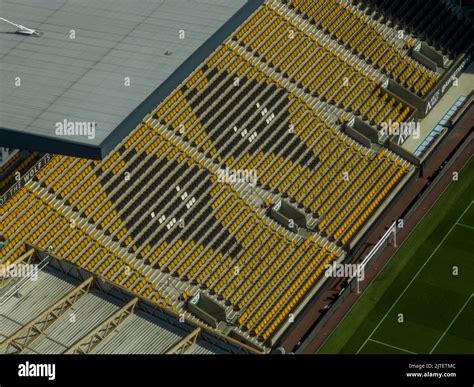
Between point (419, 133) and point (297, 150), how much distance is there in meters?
9.60

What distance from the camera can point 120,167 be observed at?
83.8 meters

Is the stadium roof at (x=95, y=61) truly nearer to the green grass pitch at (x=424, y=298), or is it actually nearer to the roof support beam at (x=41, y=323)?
the roof support beam at (x=41, y=323)

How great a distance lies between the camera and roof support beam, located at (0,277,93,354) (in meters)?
73.8

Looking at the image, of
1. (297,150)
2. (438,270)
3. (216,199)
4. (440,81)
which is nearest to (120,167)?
(216,199)

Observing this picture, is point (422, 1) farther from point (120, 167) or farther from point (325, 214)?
point (120, 167)

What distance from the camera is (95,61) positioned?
7888 centimetres

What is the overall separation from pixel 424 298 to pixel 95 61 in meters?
20.5

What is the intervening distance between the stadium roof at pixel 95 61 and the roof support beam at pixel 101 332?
7.60m

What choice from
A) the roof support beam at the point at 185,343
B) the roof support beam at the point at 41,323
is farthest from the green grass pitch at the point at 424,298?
the roof support beam at the point at 41,323

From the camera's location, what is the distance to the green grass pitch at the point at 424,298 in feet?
268

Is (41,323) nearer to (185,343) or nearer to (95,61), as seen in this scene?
(185,343)

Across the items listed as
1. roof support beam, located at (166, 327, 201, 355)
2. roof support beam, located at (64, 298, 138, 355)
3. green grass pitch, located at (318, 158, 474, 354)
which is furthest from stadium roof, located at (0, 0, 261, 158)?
green grass pitch, located at (318, 158, 474, 354)

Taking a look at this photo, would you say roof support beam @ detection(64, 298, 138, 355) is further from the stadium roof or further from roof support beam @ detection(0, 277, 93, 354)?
the stadium roof

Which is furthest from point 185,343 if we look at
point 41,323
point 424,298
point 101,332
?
point 424,298
